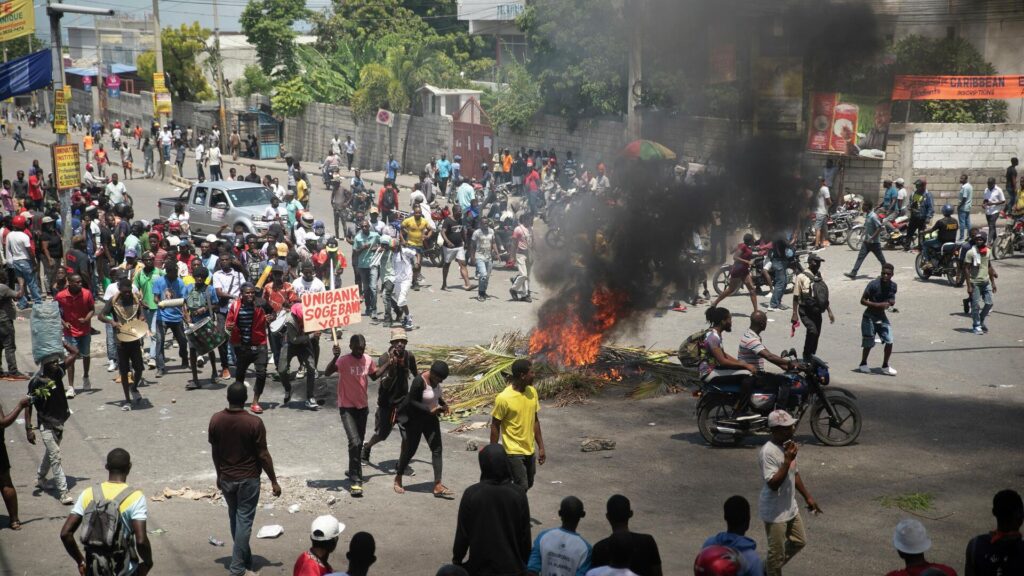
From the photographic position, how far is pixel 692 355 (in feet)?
37.4

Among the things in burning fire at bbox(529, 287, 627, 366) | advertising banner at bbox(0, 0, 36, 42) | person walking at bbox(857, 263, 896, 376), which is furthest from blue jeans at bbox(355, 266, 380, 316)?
advertising banner at bbox(0, 0, 36, 42)

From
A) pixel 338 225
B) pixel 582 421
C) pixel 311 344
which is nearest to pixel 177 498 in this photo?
pixel 311 344

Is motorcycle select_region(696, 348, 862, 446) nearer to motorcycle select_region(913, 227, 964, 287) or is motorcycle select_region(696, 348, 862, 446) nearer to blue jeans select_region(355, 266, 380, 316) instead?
blue jeans select_region(355, 266, 380, 316)

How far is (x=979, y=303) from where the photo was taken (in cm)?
1543

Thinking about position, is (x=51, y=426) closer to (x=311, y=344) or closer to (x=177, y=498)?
(x=177, y=498)

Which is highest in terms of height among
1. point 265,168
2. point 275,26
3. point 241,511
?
point 275,26

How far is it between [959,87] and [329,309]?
18.2m

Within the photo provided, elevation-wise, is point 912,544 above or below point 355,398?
above

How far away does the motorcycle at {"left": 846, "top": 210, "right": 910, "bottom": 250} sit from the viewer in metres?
21.6

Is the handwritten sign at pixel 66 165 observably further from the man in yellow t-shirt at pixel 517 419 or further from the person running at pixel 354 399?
the man in yellow t-shirt at pixel 517 419

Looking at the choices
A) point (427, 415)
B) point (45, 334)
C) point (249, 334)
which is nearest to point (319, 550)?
point (427, 415)

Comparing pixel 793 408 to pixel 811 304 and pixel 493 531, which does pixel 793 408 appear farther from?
pixel 493 531

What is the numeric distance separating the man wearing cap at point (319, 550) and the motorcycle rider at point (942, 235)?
15932mm

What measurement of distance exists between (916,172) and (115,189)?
63.9ft
